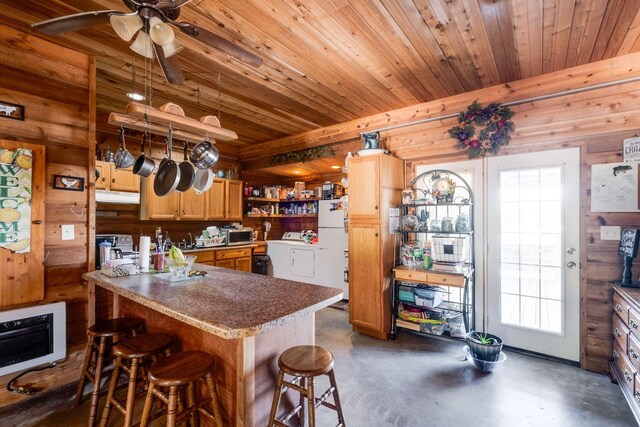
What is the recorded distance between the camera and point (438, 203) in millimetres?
3209

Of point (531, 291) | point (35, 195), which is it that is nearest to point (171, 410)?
point (35, 195)

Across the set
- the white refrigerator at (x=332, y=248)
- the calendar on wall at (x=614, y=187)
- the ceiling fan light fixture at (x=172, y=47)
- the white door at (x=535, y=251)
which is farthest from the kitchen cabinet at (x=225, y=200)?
the calendar on wall at (x=614, y=187)

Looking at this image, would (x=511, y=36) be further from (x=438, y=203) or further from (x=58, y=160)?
(x=58, y=160)

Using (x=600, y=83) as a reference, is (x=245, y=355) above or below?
below

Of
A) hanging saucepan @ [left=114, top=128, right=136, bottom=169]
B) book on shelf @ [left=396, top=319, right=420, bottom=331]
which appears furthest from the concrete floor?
hanging saucepan @ [left=114, top=128, right=136, bottom=169]

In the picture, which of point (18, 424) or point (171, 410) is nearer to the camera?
point (171, 410)

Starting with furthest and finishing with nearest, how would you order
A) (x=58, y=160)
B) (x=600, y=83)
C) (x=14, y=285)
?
(x=600, y=83)
(x=58, y=160)
(x=14, y=285)

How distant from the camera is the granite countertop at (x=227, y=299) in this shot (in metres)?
1.36

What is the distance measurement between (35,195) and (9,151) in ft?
1.08

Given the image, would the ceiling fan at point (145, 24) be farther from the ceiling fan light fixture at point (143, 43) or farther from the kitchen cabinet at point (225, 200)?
the kitchen cabinet at point (225, 200)

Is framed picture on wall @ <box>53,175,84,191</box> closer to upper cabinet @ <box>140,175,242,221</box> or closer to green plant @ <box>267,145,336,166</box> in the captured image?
upper cabinet @ <box>140,175,242,221</box>

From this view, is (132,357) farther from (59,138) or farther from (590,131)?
(590,131)

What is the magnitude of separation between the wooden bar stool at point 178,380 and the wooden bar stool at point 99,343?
23.8 inches

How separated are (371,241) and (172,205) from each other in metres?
3.09
